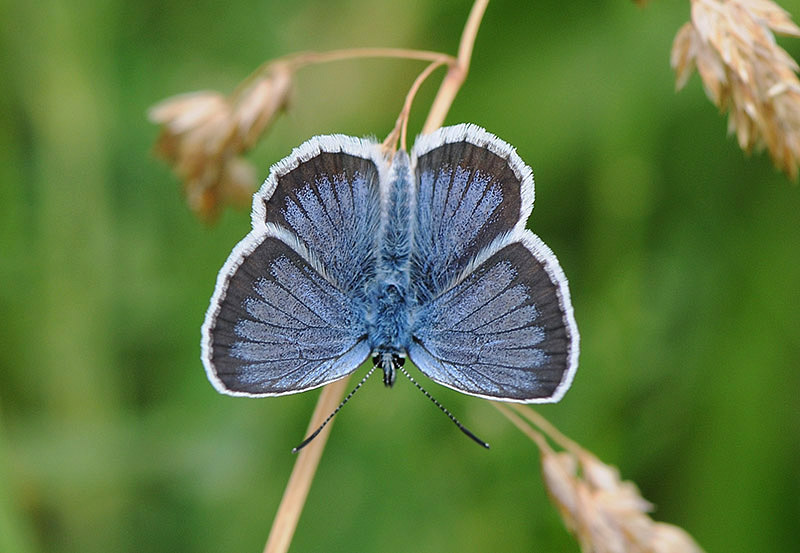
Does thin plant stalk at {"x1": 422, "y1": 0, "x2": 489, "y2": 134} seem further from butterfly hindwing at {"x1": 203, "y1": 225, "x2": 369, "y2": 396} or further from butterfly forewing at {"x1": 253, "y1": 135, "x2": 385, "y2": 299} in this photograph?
butterfly hindwing at {"x1": 203, "y1": 225, "x2": 369, "y2": 396}

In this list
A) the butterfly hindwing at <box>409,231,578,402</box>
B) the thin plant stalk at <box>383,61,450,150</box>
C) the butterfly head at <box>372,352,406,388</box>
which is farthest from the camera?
the butterfly head at <box>372,352,406,388</box>

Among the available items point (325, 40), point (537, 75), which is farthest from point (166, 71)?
point (537, 75)

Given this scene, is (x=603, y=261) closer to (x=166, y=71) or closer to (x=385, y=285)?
(x=385, y=285)

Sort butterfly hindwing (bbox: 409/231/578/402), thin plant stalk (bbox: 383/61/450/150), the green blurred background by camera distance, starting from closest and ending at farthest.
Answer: butterfly hindwing (bbox: 409/231/578/402) → thin plant stalk (bbox: 383/61/450/150) → the green blurred background

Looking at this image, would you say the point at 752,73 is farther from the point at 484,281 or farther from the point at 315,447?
the point at 315,447

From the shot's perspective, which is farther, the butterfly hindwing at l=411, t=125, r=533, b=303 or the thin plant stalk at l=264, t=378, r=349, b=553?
the butterfly hindwing at l=411, t=125, r=533, b=303

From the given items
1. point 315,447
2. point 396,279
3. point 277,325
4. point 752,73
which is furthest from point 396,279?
point 752,73

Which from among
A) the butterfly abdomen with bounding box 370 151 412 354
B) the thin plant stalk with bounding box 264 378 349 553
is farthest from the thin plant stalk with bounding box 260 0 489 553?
the butterfly abdomen with bounding box 370 151 412 354

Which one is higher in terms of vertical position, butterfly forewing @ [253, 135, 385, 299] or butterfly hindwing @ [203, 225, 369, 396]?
butterfly forewing @ [253, 135, 385, 299]
